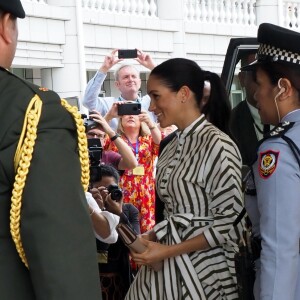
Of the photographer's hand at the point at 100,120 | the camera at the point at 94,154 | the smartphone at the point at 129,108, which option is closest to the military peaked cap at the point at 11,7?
the camera at the point at 94,154

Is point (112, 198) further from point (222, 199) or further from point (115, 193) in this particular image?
→ point (222, 199)

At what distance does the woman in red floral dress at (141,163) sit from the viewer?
7355mm

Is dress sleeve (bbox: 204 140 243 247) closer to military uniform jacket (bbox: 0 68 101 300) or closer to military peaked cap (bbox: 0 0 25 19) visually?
military uniform jacket (bbox: 0 68 101 300)

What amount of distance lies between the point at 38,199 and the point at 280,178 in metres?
1.08

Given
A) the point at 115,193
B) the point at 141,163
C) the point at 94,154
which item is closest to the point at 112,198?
the point at 115,193

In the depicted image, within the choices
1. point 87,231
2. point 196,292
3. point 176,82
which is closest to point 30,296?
point 87,231

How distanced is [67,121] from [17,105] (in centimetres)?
13

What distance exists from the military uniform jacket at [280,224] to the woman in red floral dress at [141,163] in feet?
13.1

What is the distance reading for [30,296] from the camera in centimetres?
245

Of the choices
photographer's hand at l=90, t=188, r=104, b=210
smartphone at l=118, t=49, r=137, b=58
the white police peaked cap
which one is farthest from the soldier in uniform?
smartphone at l=118, t=49, r=137, b=58

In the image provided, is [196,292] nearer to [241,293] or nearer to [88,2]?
[241,293]

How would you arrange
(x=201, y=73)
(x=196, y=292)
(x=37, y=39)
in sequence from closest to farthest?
(x=196, y=292) < (x=201, y=73) < (x=37, y=39)

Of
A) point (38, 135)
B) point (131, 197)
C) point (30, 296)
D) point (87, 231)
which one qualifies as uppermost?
point (38, 135)

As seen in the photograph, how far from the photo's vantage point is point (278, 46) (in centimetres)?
348
